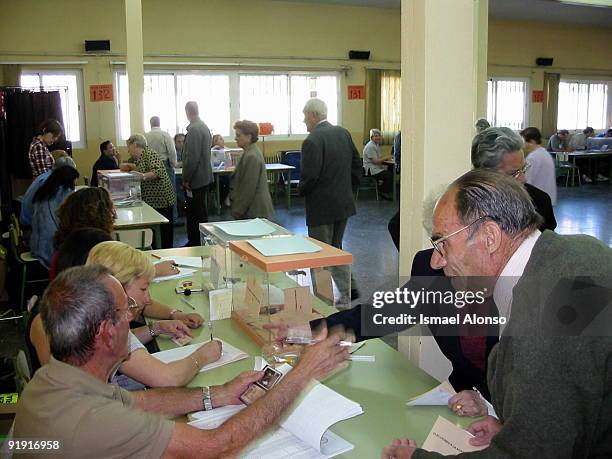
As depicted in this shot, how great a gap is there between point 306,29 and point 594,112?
341 inches

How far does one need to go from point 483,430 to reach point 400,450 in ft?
0.93

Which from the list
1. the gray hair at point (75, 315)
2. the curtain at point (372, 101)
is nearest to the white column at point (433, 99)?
the gray hair at point (75, 315)

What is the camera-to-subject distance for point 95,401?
1.42 meters

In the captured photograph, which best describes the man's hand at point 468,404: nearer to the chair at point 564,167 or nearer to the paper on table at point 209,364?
the paper on table at point 209,364

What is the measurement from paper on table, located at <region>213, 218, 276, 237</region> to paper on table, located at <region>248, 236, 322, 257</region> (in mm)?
258

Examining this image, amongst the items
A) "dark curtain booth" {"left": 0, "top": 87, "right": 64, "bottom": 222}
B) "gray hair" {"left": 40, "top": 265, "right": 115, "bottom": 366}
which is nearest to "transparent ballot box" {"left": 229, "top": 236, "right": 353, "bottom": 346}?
"gray hair" {"left": 40, "top": 265, "right": 115, "bottom": 366}

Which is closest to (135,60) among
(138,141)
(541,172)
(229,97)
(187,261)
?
(138,141)

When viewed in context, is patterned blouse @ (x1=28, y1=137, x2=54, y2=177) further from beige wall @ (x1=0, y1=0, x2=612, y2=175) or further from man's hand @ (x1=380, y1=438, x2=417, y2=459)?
man's hand @ (x1=380, y1=438, x2=417, y2=459)

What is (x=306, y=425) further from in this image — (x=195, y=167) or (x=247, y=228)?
(x=195, y=167)

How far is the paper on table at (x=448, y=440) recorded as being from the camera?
160cm

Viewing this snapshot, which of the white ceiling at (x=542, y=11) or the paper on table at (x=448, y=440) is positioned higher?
the white ceiling at (x=542, y=11)

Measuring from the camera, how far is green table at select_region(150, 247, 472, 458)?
1.70 meters

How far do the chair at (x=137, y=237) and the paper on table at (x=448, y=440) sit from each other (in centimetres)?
360

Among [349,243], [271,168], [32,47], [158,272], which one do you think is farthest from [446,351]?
[32,47]
